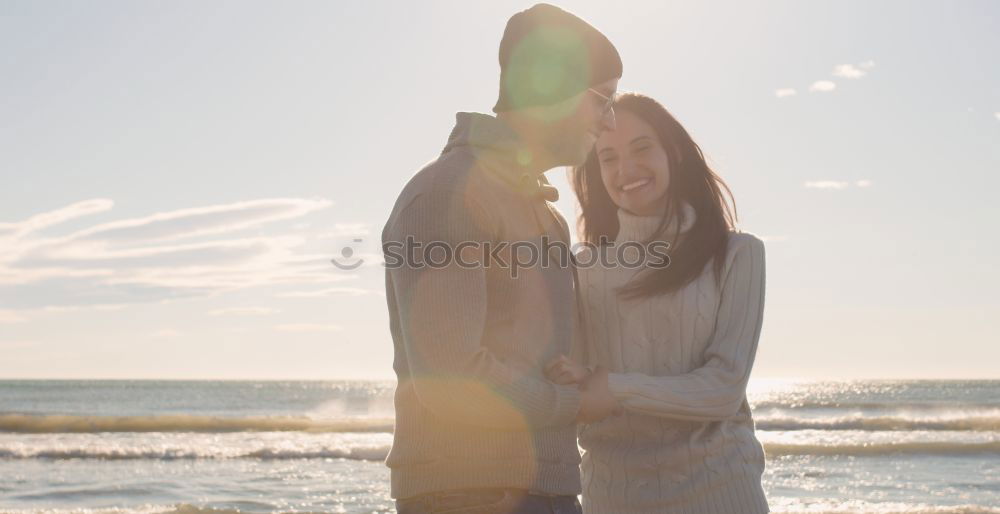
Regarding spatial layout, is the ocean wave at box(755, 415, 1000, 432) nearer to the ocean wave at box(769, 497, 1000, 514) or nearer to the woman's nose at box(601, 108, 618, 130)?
the ocean wave at box(769, 497, 1000, 514)

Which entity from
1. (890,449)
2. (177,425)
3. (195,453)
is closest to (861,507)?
(890,449)

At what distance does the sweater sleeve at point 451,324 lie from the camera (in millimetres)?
1975

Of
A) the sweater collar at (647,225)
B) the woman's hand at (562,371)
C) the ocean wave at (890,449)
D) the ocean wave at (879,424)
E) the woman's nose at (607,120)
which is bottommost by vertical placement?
the ocean wave at (879,424)

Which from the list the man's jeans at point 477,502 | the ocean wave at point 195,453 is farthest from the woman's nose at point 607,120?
the ocean wave at point 195,453

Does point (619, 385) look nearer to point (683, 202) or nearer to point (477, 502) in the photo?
point (477, 502)

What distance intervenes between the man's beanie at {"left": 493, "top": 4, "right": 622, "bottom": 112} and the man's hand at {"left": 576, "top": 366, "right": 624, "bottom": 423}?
0.69 metres

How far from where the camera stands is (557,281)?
2.28 meters

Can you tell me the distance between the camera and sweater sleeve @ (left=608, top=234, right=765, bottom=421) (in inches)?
102

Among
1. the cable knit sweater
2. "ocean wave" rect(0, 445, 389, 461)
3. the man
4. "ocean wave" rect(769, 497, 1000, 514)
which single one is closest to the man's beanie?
the man

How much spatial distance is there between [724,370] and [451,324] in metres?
1.07

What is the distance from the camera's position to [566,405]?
2.16 metres

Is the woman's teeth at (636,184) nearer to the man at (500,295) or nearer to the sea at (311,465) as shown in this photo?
the man at (500,295)

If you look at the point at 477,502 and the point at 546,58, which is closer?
the point at 477,502

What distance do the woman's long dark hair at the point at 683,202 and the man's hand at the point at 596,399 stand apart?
56 cm
